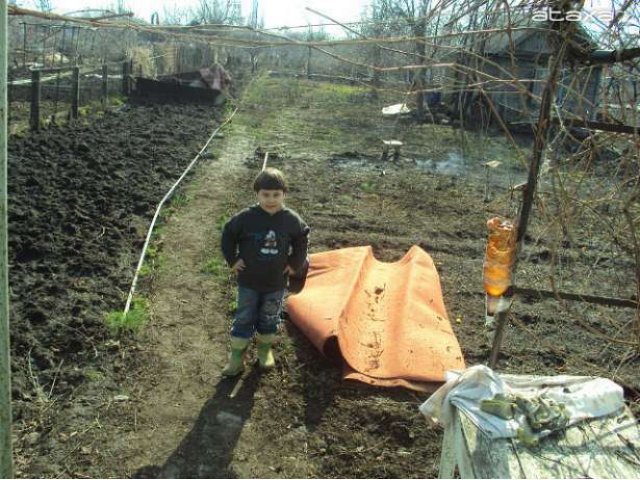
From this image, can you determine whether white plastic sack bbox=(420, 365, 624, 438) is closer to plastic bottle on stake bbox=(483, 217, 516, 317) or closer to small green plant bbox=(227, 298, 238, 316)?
plastic bottle on stake bbox=(483, 217, 516, 317)

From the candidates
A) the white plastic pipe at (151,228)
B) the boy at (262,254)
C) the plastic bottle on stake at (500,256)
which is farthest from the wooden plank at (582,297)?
the white plastic pipe at (151,228)

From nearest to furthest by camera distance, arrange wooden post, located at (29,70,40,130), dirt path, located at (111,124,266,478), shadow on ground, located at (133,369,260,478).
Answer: shadow on ground, located at (133,369,260,478), dirt path, located at (111,124,266,478), wooden post, located at (29,70,40,130)

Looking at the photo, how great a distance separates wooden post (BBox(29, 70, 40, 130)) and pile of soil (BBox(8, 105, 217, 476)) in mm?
427

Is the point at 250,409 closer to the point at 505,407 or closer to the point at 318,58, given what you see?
the point at 505,407

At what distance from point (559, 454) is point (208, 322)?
324 cm

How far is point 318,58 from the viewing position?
39.9 metres

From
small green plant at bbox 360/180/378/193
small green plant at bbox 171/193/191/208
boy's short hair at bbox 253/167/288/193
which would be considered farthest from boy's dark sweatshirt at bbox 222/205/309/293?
small green plant at bbox 360/180/378/193

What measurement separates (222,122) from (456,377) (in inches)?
578

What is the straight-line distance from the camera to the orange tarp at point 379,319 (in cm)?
430

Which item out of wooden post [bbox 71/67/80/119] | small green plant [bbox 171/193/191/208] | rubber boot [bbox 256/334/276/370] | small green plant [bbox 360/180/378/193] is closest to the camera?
rubber boot [bbox 256/334/276/370]

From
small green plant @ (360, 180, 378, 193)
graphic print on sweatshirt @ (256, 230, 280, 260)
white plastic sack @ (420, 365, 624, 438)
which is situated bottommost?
small green plant @ (360, 180, 378, 193)

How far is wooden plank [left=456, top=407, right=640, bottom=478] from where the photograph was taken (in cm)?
235

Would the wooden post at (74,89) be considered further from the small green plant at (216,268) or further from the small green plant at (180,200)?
the small green plant at (216,268)

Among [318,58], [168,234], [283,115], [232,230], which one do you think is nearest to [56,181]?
[168,234]
